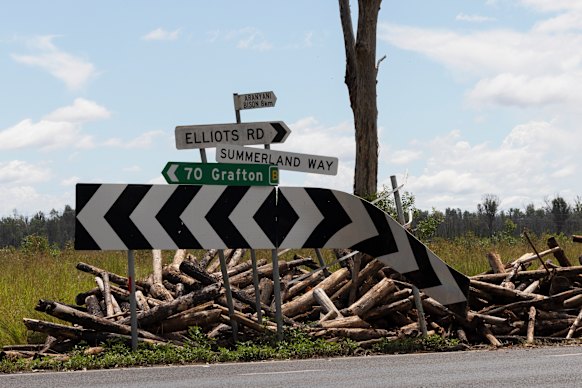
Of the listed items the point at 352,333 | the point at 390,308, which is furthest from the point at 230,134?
the point at 390,308

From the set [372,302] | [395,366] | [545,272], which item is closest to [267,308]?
[372,302]

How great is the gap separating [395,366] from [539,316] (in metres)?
3.88

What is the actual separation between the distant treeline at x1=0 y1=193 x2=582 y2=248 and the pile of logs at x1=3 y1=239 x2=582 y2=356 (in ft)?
10.0

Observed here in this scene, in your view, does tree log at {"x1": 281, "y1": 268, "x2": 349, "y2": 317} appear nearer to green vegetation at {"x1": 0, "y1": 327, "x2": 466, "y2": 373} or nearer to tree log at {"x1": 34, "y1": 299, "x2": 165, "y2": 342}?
Result: green vegetation at {"x1": 0, "y1": 327, "x2": 466, "y2": 373}

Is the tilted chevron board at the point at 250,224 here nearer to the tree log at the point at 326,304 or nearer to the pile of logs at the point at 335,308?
the pile of logs at the point at 335,308

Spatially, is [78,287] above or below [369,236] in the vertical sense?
below

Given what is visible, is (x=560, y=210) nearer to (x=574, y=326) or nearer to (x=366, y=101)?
(x=366, y=101)

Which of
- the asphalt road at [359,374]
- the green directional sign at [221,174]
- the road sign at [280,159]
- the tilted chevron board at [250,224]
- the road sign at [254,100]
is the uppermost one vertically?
the road sign at [254,100]

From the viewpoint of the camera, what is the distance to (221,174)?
38.8ft

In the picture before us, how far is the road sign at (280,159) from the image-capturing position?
39.9 ft

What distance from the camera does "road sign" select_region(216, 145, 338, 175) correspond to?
1216 cm

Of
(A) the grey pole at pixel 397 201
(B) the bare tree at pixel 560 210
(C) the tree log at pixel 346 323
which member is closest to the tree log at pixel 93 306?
(C) the tree log at pixel 346 323

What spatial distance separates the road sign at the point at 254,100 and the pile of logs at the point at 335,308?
2.59 meters

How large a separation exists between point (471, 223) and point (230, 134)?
67434 mm
